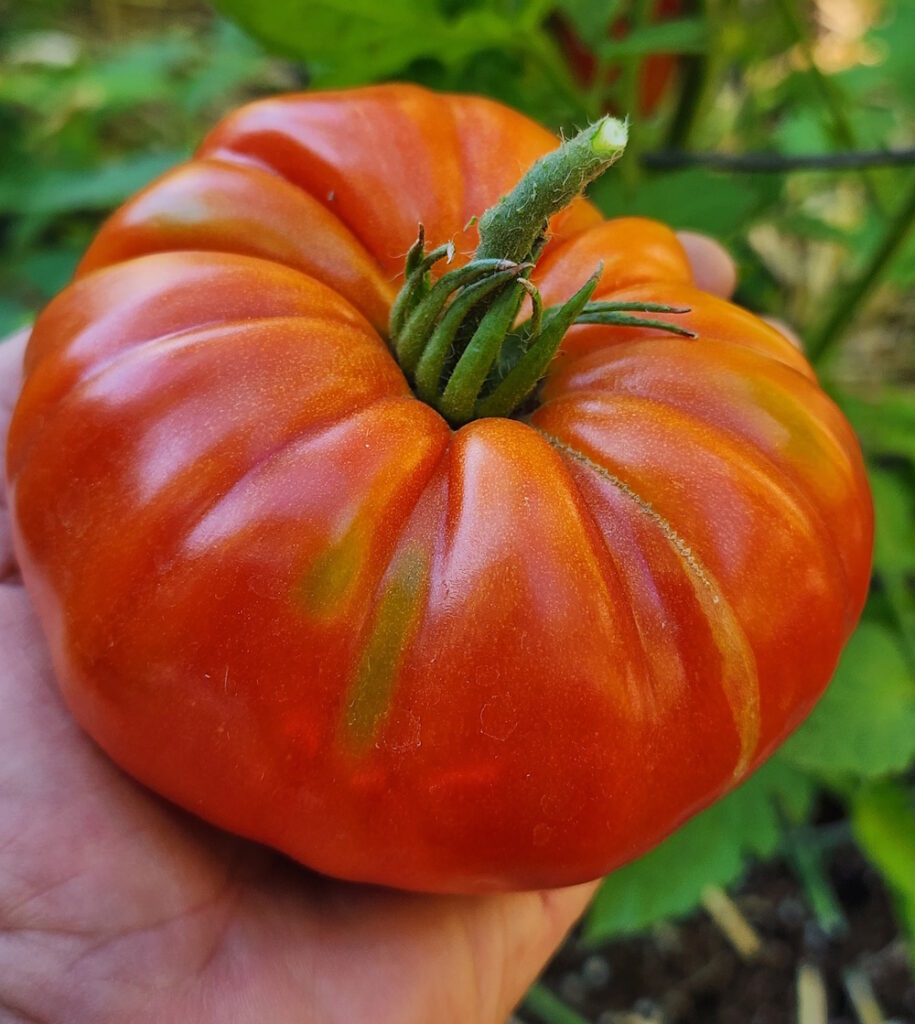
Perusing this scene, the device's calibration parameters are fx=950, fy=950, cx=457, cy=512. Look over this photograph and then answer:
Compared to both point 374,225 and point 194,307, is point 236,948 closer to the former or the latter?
point 194,307

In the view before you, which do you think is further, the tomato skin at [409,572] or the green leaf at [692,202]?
the green leaf at [692,202]

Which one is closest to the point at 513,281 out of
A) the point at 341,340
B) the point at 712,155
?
the point at 341,340

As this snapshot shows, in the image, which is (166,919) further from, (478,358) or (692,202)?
→ (692,202)

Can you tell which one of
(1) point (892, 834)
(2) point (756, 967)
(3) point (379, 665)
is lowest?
(2) point (756, 967)

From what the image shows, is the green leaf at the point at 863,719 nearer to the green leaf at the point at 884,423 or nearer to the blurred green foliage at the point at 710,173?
the blurred green foliage at the point at 710,173

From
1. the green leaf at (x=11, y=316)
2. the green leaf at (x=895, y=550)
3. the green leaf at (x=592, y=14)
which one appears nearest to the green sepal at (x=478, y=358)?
the green leaf at (x=592, y=14)

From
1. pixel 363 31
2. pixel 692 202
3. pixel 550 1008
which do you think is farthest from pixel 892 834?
pixel 363 31
